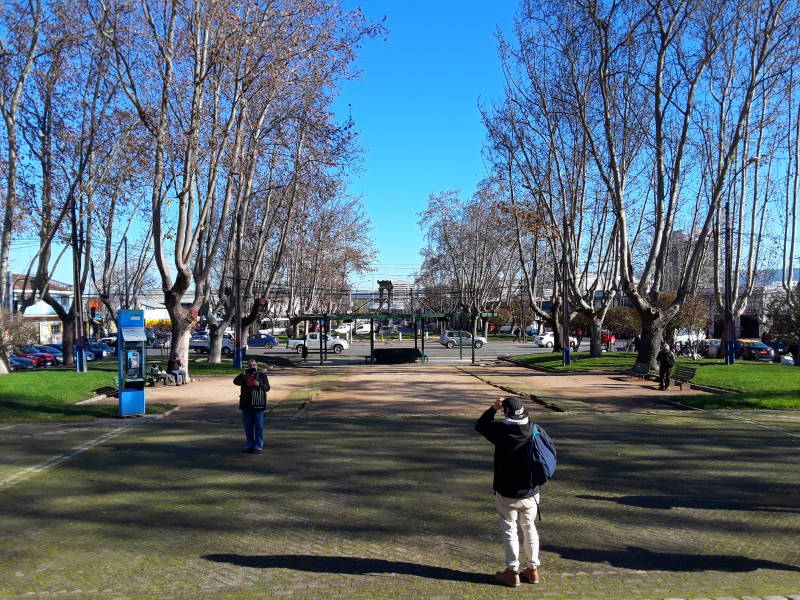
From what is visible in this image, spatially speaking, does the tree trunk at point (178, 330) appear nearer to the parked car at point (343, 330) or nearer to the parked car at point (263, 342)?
the parked car at point (263, 342)

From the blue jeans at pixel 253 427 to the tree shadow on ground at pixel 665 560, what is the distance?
579cm

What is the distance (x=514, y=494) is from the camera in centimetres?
538

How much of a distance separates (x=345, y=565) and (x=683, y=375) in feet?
62.8

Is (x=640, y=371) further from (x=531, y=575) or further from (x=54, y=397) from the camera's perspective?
(x=531, y=575)

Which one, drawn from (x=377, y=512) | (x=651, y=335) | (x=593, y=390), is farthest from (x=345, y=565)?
(x=651, y=335)

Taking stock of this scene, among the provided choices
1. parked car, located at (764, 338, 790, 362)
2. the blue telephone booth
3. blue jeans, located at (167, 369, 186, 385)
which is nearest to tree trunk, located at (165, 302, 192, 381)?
blue jeans, located at (167, 369, 186, 385)

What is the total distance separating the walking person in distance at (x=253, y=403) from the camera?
10.6 meters

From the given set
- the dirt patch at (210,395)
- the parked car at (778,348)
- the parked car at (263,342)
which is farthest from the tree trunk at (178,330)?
the parked car at (778,348)

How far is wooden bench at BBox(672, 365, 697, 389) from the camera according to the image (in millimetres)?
22105

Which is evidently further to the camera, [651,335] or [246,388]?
[651,335]

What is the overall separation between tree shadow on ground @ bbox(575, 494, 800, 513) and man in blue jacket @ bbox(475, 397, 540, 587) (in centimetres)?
286

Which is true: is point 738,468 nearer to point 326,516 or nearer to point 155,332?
point 326,516

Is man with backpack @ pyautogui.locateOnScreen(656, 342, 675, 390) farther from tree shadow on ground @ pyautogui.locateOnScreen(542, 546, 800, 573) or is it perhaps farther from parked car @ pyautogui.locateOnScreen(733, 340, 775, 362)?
parked car @ pyautogui.locateOnScreen(733, 340, 775, 362)

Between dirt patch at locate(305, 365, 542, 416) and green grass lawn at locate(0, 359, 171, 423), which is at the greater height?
green grass lawn at locate(0, 359, 171, 423)
